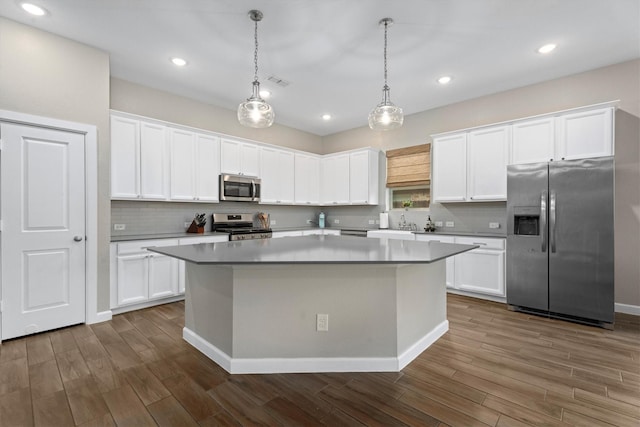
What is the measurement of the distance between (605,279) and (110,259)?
5.47m

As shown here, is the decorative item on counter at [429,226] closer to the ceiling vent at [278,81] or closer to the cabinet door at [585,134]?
the cabinet door at [585,134]

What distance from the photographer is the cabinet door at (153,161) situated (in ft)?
13.1

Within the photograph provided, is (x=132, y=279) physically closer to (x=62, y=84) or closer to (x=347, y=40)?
(x=62, y=84)

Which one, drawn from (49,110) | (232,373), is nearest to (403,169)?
(232,373)

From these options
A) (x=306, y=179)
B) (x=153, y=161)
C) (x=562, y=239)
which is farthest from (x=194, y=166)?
(x=562, y=239)

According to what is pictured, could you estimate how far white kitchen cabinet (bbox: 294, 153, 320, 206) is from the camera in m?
6.08

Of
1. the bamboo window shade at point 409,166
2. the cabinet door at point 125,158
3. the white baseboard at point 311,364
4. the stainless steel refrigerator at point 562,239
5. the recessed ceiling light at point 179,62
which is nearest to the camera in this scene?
the white baseboard at point 311,364

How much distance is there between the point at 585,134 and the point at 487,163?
1089mm

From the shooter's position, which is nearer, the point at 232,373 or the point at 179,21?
the point at 232,373

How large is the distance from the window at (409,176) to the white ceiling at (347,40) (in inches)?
45.9

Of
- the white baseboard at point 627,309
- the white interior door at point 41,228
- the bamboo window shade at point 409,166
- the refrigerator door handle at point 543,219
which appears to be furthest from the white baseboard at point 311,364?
the bamboo window shade at point 409,166

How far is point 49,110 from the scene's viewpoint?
3072 millimetres

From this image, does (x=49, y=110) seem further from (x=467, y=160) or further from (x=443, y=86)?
(x=467, y=160)

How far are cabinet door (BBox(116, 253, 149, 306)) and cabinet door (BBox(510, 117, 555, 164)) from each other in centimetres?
502
